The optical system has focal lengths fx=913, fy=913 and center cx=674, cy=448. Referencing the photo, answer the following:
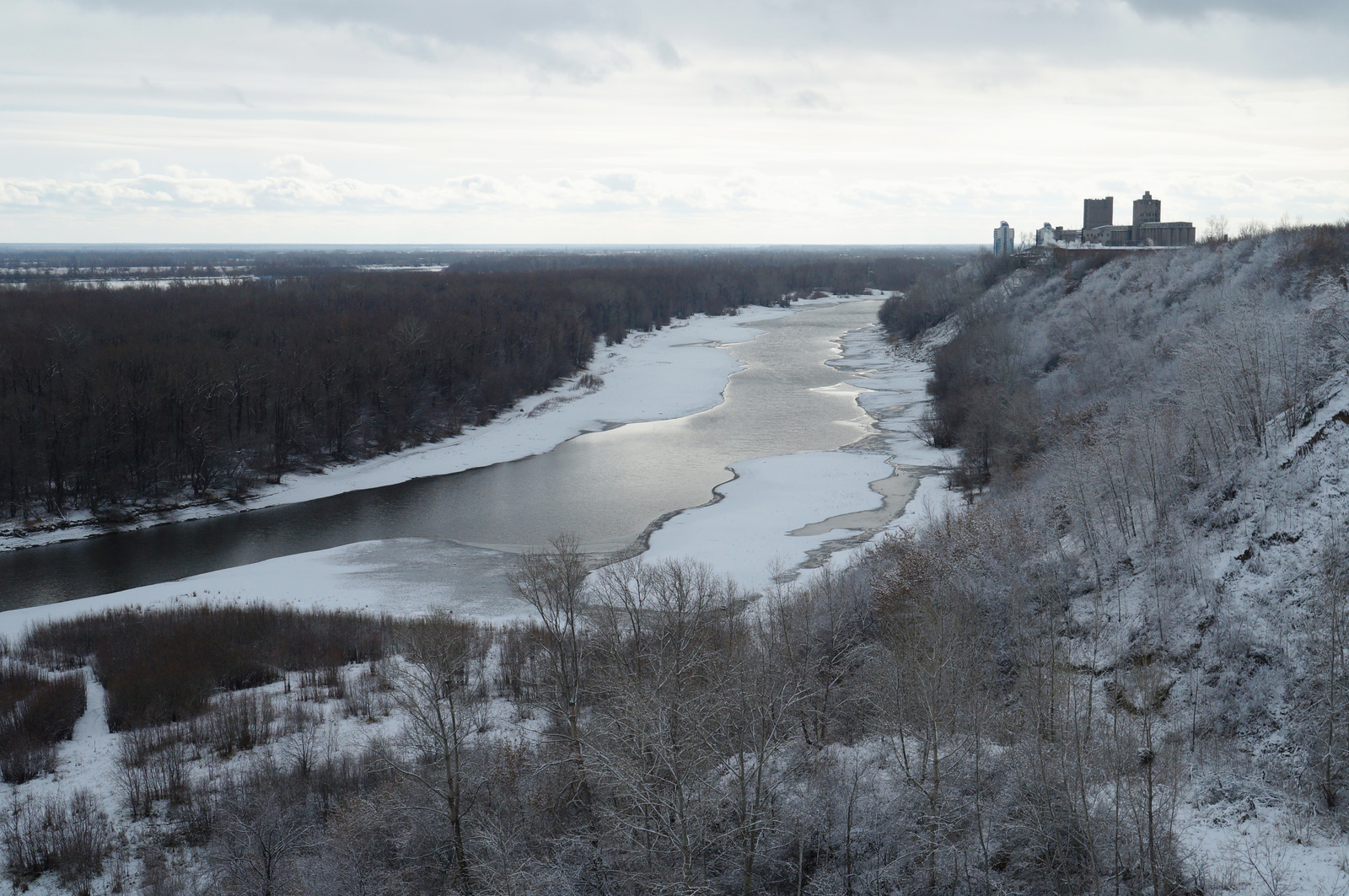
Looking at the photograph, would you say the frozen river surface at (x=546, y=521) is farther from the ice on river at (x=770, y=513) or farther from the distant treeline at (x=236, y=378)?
the distant treeline at (x=236, y=378)

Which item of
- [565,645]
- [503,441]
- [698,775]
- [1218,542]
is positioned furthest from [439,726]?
[503,441]

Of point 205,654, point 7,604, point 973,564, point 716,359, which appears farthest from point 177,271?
point 973,564

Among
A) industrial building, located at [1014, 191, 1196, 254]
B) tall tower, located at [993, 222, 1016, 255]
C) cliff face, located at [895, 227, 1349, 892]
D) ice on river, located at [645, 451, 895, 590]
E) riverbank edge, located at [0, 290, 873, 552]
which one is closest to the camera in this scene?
cliff face, located at [895, 227, 1349, 892]

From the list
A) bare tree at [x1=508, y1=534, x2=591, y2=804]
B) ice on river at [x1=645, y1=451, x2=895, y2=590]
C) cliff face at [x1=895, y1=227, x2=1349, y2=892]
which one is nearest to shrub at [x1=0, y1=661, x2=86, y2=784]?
bare tree at [x1=508, y1=534, x2=591, y2=804]

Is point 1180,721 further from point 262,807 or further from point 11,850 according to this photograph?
point 11,850

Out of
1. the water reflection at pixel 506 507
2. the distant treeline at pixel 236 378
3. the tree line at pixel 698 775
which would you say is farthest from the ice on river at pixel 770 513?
the distant treeline at pixel 236 378

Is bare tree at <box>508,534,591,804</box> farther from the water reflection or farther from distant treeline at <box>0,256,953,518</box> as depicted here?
distant treeline at <box>0,256,953,518</box>

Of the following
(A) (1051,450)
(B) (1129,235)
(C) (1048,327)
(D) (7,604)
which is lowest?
(D) (7,604)
